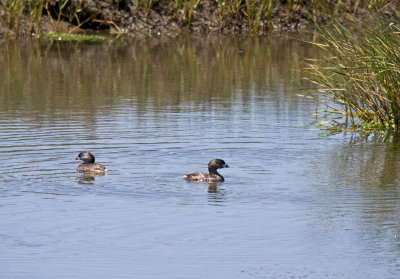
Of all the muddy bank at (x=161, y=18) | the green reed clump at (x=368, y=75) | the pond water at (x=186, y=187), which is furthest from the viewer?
the muddy bank at (x=161, y=18)

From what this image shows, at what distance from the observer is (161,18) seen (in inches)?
1407

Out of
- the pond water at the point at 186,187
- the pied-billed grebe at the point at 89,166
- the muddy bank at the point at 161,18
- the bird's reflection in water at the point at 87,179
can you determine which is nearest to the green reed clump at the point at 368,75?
the pond water at the point at 186,187

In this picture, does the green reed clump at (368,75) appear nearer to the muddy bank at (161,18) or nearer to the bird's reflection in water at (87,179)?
the bird's reflection in water at (87,179)

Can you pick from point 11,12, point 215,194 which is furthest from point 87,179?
point 11,12

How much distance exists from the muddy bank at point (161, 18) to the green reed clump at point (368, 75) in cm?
1878

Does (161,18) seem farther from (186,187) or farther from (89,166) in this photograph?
(186,187)

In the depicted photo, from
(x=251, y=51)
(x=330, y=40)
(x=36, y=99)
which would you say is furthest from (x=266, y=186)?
(x=251, y=51)

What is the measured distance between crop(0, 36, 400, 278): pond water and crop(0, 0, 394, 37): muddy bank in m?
11.9

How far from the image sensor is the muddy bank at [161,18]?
110 feet

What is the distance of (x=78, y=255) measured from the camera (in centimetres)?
880

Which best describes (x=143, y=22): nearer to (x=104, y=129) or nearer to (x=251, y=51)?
(x=251, y=51)

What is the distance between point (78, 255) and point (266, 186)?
347 centimetres

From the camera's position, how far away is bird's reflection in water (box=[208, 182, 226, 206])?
36.0 feet

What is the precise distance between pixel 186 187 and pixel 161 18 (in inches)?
970
